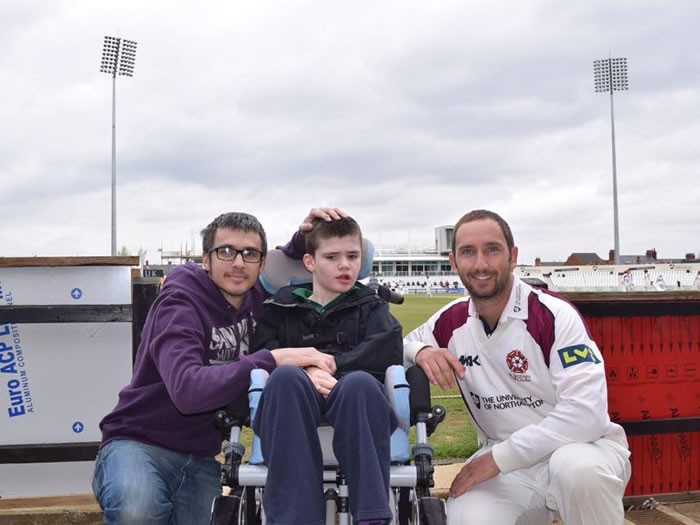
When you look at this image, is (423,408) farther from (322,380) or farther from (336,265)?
(336,265)

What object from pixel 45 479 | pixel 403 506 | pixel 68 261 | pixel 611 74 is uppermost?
pixel 611 74

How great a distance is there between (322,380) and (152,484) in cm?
87

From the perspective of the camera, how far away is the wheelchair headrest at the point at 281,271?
3508 mm

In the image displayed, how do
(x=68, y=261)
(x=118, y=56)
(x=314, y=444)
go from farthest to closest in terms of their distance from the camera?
(x=118, y=56), (x=68, y=261), (x=314, y=444)

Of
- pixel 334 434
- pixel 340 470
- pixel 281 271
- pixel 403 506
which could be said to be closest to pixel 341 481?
pixel 340 470

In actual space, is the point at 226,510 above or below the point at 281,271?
below

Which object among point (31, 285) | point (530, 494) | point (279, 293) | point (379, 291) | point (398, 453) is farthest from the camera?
point (31, 285)

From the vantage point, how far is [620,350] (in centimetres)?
424

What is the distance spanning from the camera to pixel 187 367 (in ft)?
8.41

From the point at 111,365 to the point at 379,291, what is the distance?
6.24 feet

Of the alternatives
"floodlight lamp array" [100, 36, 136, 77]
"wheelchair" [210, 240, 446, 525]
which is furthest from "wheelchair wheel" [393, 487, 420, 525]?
"floodlight lamp array" [100, 36, 136, 77]

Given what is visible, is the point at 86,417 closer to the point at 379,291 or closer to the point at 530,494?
the point at 379,291

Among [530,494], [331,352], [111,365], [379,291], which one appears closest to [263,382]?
[331,352]

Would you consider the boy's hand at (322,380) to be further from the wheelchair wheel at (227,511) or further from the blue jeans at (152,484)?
the blue jeans at (152,484)
